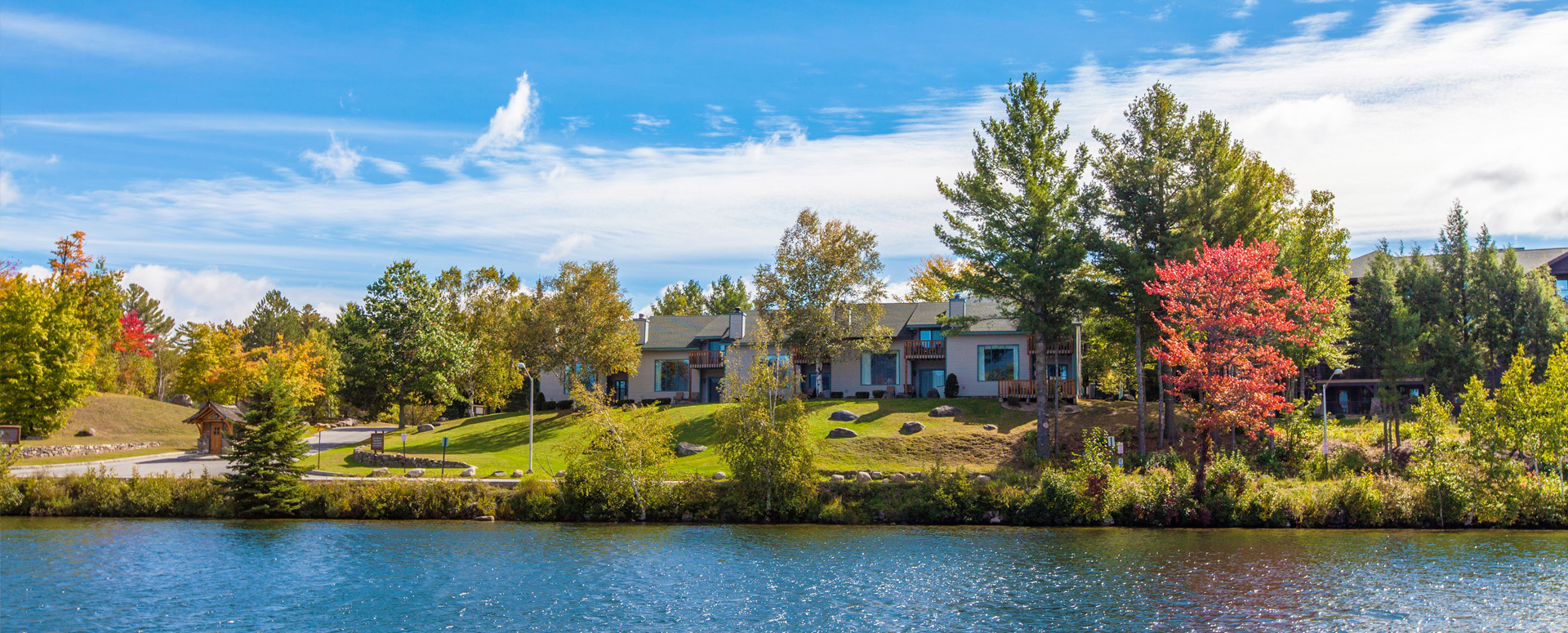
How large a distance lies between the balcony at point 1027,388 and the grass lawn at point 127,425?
146 ft

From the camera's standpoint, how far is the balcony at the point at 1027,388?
48625 mm

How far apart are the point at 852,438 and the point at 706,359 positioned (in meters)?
17.8

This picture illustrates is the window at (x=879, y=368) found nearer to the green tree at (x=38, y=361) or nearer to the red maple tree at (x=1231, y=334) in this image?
the red maple tree at (x=1231, y=334)

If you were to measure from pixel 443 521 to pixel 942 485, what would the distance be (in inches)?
691

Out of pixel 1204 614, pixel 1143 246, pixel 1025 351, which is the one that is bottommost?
pixel 1204 614

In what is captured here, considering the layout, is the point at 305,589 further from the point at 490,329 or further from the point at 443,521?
the point at 490,329

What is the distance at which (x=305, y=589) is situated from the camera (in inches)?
908

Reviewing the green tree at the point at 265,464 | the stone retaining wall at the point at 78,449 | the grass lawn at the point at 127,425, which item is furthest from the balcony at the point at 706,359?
the stone retaining wall at the point at 78,449

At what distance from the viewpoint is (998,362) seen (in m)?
53.5

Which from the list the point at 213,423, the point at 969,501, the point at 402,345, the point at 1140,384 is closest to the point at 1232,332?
the point at 1140,384

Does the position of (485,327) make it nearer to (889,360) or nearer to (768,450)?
(889,360)

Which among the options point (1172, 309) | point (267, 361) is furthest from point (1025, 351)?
point (267, 361)

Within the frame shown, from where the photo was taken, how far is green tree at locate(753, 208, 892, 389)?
175ft

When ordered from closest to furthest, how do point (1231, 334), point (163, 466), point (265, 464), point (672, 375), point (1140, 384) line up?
point (1231, 334), point (265, 464), point (1140, 384), point (163, 466), point (672, 375)
